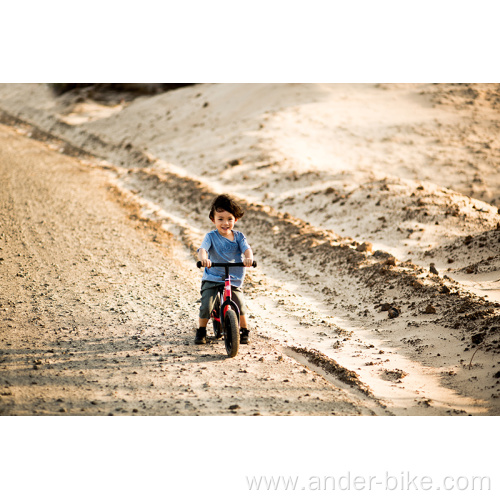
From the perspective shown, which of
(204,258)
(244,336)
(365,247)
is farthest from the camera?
(365,247)

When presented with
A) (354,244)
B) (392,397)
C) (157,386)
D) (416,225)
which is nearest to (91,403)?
(157,386)

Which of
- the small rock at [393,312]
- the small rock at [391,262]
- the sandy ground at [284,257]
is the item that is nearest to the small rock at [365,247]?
the sandy ground at [284,257]

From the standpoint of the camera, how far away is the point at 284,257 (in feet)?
28.7

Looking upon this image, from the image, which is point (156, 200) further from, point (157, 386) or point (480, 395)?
point (480, 395)

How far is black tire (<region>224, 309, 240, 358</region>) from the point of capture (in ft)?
16.8

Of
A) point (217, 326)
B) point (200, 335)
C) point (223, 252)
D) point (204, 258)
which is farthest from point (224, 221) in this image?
point (200, 335)

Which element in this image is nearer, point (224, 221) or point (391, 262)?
point (224, 221)

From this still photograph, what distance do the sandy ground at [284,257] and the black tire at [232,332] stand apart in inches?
5.7

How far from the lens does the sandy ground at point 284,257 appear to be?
4754 millimetres

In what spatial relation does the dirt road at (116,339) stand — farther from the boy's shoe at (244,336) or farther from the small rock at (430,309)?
the small rock at (430,309)

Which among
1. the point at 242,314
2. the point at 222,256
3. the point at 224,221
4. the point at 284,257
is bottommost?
the point at 242,314

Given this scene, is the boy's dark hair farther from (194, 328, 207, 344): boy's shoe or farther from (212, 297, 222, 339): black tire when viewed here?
(194, 328, 207, 344): boy's shoe

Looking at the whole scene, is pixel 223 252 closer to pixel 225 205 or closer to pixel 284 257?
pixel 225 205

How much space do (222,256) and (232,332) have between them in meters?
0.86
